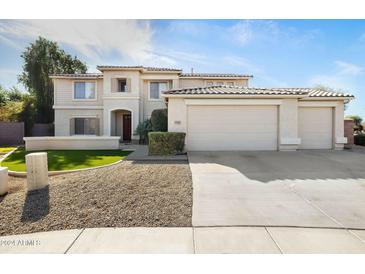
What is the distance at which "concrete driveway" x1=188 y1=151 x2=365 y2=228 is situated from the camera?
4.21 metres

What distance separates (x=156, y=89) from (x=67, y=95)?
8224mm

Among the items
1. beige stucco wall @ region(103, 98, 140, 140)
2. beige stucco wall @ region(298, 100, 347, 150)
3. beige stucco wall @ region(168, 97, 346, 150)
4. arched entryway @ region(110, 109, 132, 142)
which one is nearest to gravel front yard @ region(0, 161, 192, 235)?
beige stucco wall @ region(168, 97, 346, 150)

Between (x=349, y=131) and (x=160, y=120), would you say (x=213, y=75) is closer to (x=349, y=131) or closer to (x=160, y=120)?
(x=160, y=120)

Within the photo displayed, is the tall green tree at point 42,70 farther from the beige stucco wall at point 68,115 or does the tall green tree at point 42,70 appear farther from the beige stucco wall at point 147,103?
the beige stucco wall at point 147,103

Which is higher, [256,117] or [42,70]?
[42,70]

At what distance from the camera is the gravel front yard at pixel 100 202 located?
4.18 metres

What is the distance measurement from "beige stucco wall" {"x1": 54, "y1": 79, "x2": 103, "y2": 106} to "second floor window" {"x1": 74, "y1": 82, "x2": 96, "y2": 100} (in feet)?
1.11

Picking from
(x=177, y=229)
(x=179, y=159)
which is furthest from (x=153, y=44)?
(x=177, y=229)

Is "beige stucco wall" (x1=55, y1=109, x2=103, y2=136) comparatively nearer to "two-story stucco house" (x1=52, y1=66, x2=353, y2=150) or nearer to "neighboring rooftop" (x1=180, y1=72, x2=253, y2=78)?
"neighboring rooftop" (x1=180, y1=72, x2=253, y2=78)

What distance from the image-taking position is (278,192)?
5.61 metres

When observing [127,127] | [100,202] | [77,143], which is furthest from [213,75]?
[100,202]

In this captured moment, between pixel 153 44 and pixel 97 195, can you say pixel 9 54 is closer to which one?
pixel 153 44
